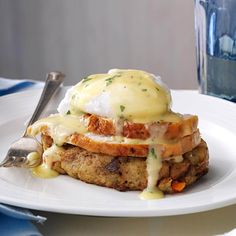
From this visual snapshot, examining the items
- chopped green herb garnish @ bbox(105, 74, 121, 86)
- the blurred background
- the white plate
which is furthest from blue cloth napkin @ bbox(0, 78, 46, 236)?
the blurred background

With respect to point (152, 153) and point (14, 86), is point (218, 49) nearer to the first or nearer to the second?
point (14, 86)

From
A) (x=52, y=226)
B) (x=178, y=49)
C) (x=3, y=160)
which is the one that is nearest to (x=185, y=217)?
(x=52, y=226)

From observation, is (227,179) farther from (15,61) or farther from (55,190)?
(15,61)

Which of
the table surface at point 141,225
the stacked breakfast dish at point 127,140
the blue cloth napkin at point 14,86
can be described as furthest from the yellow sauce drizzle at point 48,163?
the blue cloth napkin at point 14,86

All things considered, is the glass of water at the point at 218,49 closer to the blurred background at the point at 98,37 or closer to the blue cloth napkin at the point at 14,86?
the blue cloth napkin at the point at 14,86

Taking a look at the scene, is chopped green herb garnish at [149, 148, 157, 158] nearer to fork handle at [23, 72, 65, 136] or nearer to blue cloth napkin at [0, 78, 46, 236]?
blue cloth napkin at [0, 78, 46, 236]

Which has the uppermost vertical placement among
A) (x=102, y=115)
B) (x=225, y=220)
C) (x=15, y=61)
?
(x=102, y=115)

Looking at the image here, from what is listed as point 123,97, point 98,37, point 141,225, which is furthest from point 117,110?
point 98,37
